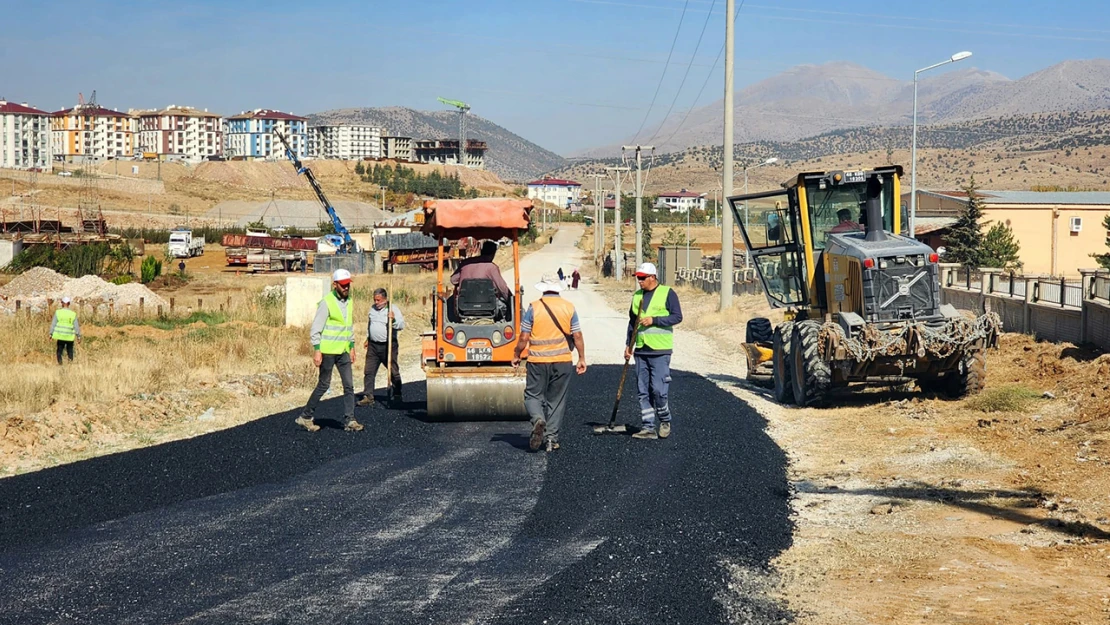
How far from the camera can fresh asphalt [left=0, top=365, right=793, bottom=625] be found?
6.58m

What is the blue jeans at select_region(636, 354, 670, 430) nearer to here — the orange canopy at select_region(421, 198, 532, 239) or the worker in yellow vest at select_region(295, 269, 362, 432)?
the orange canopy at select_region(421, 198, 532, 239)

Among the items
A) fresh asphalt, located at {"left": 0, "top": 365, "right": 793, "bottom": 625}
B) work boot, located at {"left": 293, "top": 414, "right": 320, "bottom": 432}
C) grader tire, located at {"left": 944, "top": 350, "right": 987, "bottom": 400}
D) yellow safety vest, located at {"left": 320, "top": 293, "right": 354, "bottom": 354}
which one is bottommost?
fresh asphalt, located at {"left": 0, "top": 365, "right": 793, "bottom": 625}

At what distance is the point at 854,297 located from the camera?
→ 49.7ft

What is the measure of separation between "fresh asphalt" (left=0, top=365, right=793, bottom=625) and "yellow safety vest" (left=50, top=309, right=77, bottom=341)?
11881 millimetres

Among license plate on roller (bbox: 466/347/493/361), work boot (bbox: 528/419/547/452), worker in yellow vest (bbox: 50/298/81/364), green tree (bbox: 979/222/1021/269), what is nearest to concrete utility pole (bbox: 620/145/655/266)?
green tree (bbox: 979/222/1021/269)

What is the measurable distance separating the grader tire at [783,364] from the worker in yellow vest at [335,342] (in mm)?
6189

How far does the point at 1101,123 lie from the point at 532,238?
392 ft

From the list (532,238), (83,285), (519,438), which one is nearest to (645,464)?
(519,438)

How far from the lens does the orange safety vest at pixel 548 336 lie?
11.6 meters

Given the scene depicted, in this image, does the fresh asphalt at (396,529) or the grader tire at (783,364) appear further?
the grader tire at (783,364)

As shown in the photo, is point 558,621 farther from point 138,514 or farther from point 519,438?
point 519,438

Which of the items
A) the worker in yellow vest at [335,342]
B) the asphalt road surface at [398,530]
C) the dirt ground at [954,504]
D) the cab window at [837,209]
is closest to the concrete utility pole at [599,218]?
the cab window at [837,209]

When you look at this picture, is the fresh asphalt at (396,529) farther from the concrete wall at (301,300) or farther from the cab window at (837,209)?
the concrete wall at (301,300)

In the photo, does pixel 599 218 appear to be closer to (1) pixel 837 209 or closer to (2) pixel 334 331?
(1) pixel 837 209
